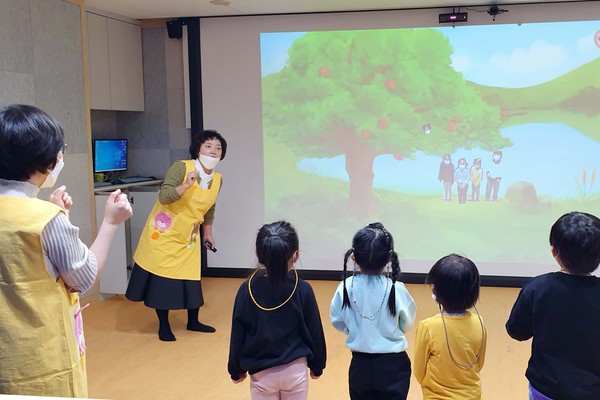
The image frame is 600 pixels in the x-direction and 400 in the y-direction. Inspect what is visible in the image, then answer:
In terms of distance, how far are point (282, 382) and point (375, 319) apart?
1.20ft

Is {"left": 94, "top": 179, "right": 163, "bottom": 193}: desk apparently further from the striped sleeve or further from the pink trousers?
the striped sleeve

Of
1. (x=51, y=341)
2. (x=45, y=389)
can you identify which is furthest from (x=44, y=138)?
(x=45, y=389)

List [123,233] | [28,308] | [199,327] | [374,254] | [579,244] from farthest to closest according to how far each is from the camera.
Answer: [123,233], [199,327], [374,254], [579,244], [28,308]

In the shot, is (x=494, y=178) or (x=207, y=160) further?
(x=494, y=178)

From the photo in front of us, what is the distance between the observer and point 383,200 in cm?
512

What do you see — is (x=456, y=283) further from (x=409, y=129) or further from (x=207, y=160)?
(x=409, y=129)

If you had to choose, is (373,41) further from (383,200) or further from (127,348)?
(127,348)

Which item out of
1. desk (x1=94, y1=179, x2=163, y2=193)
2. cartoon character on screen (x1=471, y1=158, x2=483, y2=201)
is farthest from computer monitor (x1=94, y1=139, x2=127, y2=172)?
cartoon character on screen (x1=471, y1=158, x2=483, y2=201)

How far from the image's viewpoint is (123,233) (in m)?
4.68

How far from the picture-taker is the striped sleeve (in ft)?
4.31

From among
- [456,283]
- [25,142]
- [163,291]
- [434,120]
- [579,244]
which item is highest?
[434,120]

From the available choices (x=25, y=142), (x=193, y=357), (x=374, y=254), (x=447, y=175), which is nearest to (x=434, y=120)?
(x=447, y=175)

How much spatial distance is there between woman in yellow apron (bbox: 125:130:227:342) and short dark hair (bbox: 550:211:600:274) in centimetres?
243

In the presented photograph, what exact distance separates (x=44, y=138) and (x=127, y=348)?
8.45 ft
